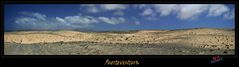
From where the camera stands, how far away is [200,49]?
7.78 m

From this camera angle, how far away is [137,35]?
7762mm

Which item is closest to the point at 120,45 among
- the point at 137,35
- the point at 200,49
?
the point at 137,35

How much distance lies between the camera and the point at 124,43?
7773 millimetres

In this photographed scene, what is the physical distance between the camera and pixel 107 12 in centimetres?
773

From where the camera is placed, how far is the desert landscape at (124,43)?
7750mm

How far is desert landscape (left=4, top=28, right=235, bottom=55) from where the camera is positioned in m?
7.75
